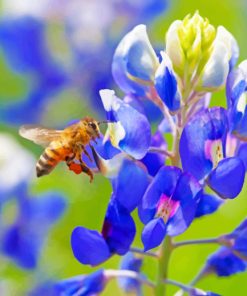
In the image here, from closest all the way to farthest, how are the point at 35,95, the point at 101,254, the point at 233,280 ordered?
1. the point at 101,254
2. the point at 233,280
3. the point at 35,95

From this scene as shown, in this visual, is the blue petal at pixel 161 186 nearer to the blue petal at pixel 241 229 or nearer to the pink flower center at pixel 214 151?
the pink flower center at pixel 214 151

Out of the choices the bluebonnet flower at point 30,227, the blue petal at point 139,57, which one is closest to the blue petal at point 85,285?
the blue petal at point 139,57

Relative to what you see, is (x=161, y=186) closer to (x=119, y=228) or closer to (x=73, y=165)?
(x=119, y=228)

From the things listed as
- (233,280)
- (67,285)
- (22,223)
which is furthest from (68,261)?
(67,285)

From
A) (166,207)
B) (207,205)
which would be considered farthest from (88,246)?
(207,205)

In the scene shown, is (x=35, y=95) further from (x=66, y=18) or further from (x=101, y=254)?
(x=101, y=254)

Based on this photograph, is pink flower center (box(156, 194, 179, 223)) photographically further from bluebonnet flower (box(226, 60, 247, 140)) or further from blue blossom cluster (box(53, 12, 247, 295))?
bluebonnet flower (box(226, 60, 247, 140))

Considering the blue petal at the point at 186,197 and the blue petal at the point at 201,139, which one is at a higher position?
the blue petal at the point at 201,139

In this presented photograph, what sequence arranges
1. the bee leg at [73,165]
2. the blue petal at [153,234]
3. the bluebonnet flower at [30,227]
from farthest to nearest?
the bluebonnet flower at [30,227] < the bee leg at [73,165] < the blue petal at [153,234]
